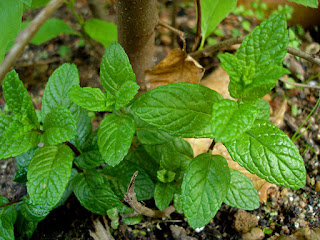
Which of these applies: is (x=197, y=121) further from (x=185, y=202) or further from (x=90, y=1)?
(x=90, y=1)

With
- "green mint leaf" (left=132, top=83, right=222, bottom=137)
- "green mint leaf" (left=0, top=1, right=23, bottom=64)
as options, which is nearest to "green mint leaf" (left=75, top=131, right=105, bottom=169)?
"green mint leaf" (left=132, top=83, right=222, bottom=137)

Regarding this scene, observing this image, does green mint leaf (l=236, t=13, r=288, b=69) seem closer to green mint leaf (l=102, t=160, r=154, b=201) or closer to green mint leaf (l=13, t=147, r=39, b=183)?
green mint leaf (l=102, t=160, r=154, b=201)

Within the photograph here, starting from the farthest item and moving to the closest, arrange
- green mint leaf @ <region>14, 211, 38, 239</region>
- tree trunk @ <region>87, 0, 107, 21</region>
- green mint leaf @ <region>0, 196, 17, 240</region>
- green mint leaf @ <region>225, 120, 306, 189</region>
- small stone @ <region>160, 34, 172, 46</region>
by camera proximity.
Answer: small stone @ <region>160, 34, 172, 46</region> → tree trunk @ <region>87, 0, 107, 21</region> → green mint leaf @ <region>14, 211, 38, 239</region> → green mint leaf @ <region>0, 196, 17, 240</region> → green mint leaf @ <region>225, 120, 306, 189</region>

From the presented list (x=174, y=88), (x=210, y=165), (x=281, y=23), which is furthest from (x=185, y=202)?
(x=281, y=23)

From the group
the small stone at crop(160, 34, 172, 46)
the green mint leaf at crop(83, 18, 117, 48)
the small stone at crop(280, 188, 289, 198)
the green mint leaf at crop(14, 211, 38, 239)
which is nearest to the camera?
the green mint leaf at crop(14, 211, 38, 239)

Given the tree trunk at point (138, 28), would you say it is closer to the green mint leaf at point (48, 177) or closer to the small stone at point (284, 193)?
the green mint leaf at point (48, 177)

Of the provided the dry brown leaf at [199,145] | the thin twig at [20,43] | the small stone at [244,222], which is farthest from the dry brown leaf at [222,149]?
the thin twig at [20,43]

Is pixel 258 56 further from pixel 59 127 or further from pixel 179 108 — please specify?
pixel 59 127
